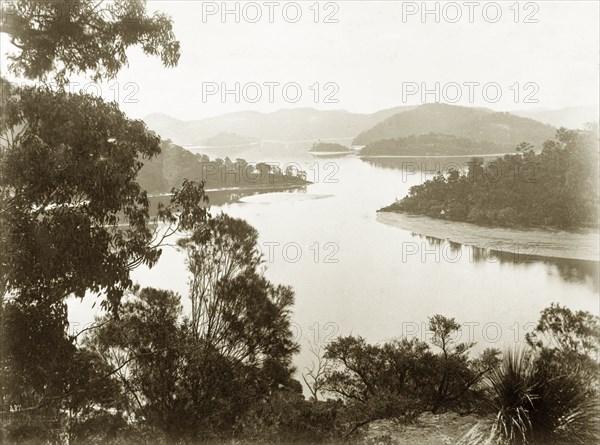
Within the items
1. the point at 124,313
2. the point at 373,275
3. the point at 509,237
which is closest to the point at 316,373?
the point at 373,275

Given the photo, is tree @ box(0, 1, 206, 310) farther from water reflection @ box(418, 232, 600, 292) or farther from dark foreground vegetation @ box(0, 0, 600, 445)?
water reflection @ box(418, 232, 600, 292)

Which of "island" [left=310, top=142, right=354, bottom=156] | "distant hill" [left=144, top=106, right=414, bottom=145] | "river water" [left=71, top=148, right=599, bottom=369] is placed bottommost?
"river water" [left=71, top=148, right=599, bottom=369]

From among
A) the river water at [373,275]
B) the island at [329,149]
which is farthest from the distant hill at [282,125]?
the river water at [373,275]

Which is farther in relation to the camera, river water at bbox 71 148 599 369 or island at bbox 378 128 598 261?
island at bbox 378 128 598 261

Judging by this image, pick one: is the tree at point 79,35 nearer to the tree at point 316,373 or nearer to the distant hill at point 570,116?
the tree at point 316,373

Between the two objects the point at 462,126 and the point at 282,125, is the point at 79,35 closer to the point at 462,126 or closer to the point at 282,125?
the point at 282,125

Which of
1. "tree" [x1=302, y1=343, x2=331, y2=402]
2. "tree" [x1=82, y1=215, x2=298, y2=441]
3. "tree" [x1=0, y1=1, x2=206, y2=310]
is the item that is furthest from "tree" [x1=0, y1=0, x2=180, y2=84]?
"tree" [x1=302, y1=343, x2=331, y2=402]
